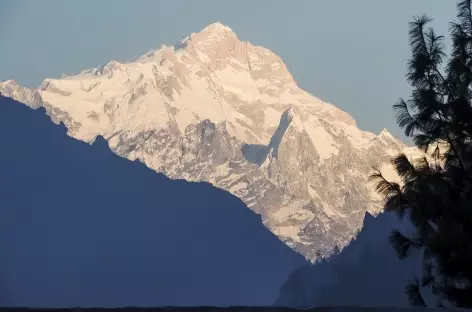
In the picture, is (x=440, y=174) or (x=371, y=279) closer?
(x=440, y=174)

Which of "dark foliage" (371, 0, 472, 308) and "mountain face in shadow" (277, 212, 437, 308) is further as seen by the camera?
"mountain face in shadow" (277, 212, 437, 308)

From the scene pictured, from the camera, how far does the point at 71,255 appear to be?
636 ft

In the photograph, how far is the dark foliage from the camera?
2661 centimetres

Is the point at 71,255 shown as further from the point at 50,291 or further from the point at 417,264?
the point at 417,264

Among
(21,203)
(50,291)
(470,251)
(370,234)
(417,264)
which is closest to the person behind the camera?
(470,251)

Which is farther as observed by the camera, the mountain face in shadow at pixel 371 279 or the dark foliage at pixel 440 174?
the mountain face in shadow at pixel 371 279

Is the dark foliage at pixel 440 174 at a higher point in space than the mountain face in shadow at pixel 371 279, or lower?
lower

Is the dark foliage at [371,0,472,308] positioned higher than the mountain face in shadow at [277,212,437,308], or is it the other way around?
the mountain face in shadow at [277,212,437,308]

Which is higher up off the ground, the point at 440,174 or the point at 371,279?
the point at 371,279

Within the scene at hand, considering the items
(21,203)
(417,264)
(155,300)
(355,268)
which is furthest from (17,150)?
(417,264)

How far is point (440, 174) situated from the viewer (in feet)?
93.0

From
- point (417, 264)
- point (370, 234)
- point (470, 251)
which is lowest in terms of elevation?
point (470, 251)

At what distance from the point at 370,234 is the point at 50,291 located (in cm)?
4583

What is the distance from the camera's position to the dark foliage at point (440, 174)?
87.3 ft
